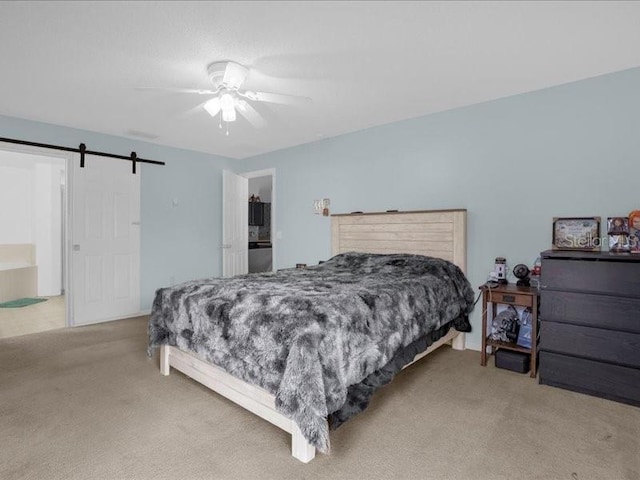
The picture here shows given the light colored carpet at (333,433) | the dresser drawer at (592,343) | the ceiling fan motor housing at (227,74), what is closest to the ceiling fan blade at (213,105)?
the ceiling fan motor housing at (227,74)

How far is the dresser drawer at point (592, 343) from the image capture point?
7.45 feet

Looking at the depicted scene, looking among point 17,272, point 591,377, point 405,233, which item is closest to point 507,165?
point 405,233

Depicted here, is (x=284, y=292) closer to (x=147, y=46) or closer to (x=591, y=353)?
(x=147, y=46)

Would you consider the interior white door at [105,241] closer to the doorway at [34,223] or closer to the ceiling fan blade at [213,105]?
the doorway at [34,223]

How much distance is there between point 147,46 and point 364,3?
57.0 inches

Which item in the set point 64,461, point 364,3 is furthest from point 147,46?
point 64,461

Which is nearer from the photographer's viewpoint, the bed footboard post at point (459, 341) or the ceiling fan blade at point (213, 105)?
the ceiling fan blade at point (213, 105)

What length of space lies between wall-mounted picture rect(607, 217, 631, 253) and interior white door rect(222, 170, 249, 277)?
4.63 m

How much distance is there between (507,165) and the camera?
3.21m

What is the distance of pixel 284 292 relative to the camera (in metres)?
2.36

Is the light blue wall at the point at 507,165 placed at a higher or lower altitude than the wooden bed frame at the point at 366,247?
higher

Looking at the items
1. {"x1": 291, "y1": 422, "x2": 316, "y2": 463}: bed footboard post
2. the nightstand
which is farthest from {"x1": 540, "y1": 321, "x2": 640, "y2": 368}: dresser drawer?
{"x1": 291, "y1": 422, "x2": 316, "y2": 463}: bed footboard post

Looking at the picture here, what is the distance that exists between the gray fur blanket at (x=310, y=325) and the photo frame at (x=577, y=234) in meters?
0.90

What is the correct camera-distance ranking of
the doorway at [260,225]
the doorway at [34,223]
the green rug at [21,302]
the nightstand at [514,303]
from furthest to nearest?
the doorway at [260,225] → the doorway at [34,223] → the green rug at [21,302] → the nightstand at [514,303]
